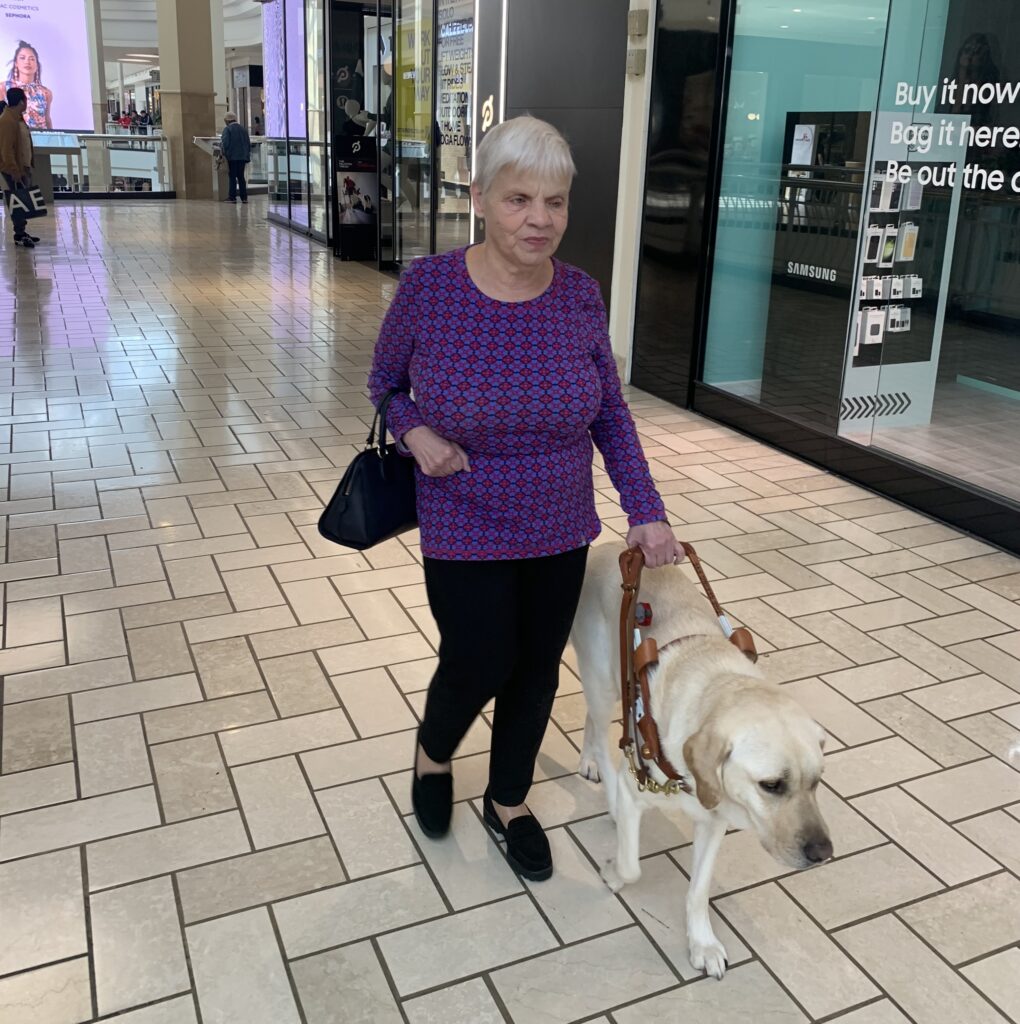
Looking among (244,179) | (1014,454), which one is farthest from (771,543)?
(244,179)

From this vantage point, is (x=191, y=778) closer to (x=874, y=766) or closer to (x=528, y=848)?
(x=528, y=848)

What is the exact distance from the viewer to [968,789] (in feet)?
8.86

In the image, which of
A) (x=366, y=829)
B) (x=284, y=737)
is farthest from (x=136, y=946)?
(x=284, y=737)

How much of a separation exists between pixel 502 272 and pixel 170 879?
1.46 meters

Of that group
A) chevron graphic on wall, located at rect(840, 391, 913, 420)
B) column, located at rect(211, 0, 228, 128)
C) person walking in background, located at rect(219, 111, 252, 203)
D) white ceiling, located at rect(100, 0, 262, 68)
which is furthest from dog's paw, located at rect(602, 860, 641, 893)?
white ceiling, located at rect(100, 0, 262, 68)

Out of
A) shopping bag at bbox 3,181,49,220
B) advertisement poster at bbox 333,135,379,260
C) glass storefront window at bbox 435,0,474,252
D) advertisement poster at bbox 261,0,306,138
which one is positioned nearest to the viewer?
glass storefront window at bbox 435,0,474,252

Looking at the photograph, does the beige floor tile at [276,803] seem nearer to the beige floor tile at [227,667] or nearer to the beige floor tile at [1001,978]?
the beige floor tile at [227,667]

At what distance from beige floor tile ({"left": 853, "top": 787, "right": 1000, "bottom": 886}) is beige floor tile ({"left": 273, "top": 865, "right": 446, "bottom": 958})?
110cm

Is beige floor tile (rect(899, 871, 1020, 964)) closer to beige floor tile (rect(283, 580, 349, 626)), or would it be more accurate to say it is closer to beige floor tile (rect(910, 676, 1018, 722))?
beige floor tile (rect(910, 676, 1018, 722))

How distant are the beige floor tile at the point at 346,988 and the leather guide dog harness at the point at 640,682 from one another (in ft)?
2.05

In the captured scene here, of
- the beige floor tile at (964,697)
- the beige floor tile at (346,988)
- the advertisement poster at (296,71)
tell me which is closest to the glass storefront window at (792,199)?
the beige floor tile at (964,697)

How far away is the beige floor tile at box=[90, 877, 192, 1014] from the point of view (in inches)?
78.2

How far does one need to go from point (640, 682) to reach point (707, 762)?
27cm

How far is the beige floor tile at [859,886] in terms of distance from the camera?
226 cm
